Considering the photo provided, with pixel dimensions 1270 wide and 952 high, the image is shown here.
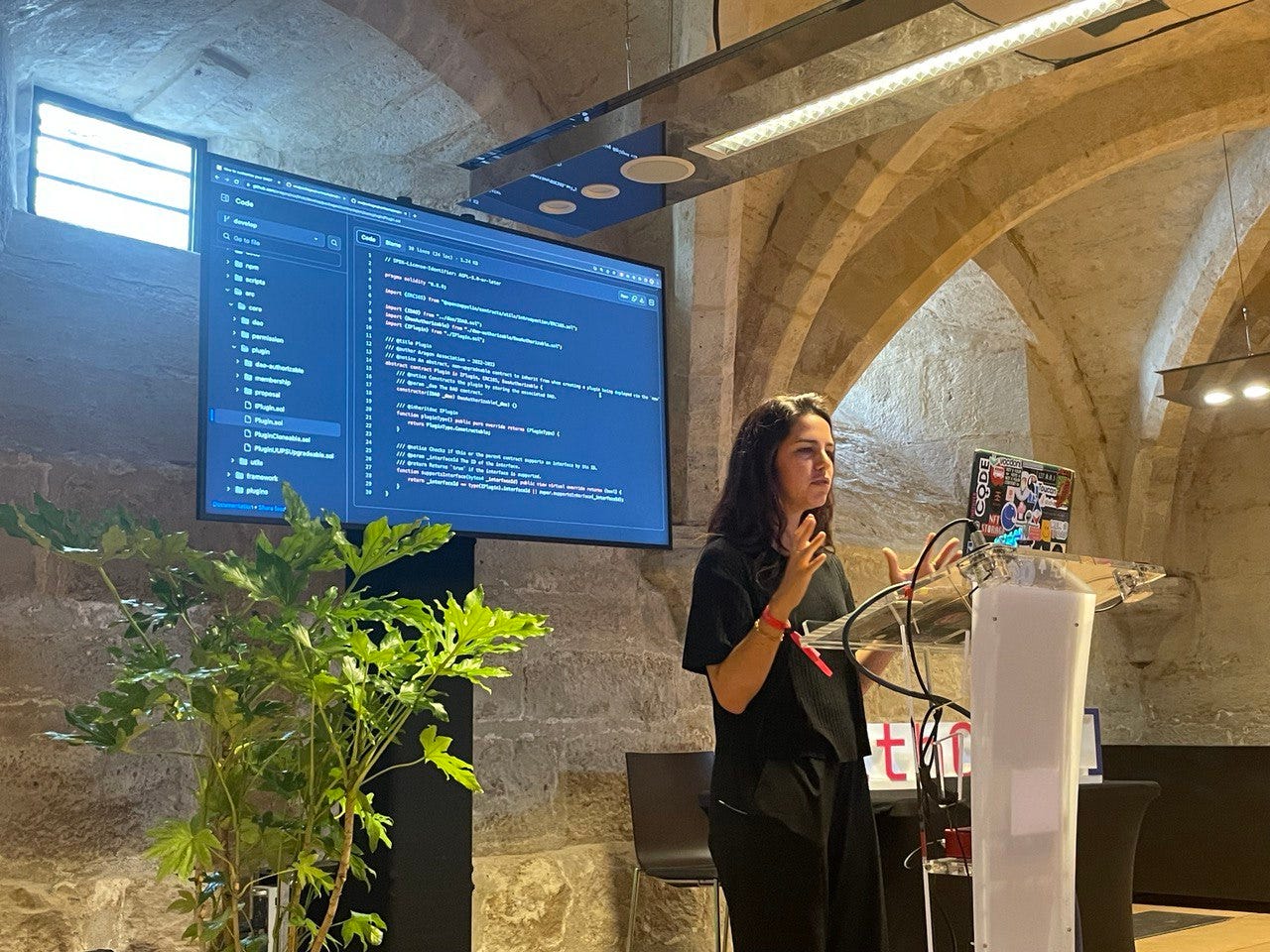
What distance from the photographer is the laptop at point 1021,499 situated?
6.26 metres

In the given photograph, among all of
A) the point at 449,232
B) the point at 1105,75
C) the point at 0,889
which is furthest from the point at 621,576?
the point at 1105,75

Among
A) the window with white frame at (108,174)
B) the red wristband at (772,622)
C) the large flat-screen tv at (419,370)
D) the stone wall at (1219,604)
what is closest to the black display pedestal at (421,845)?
the large flat-screen tv at (419,370)

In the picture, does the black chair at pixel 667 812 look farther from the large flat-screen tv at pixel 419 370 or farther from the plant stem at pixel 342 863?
the plant stem at pixel 342 863

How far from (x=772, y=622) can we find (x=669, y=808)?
7.29ft

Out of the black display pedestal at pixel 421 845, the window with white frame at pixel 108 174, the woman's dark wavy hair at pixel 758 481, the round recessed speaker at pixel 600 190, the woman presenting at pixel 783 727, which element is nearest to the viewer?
the woman presenting at pixel 783 727

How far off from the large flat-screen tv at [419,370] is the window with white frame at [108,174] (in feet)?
3.04

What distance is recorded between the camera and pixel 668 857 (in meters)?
4.20

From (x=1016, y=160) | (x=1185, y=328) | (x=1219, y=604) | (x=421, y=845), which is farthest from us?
(x=1219, y=604)

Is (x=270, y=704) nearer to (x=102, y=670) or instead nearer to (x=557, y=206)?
(x=102, y=670)

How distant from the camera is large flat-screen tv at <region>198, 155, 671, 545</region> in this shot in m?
3.30

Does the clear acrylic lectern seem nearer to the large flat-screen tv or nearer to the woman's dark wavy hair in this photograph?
the woman's dark wavy hair

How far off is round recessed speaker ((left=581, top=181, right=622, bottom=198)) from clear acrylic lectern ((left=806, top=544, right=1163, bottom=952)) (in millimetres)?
2175

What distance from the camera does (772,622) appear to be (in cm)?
225

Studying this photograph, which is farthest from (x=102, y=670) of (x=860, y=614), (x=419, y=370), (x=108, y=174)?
(x=860, y=614)
